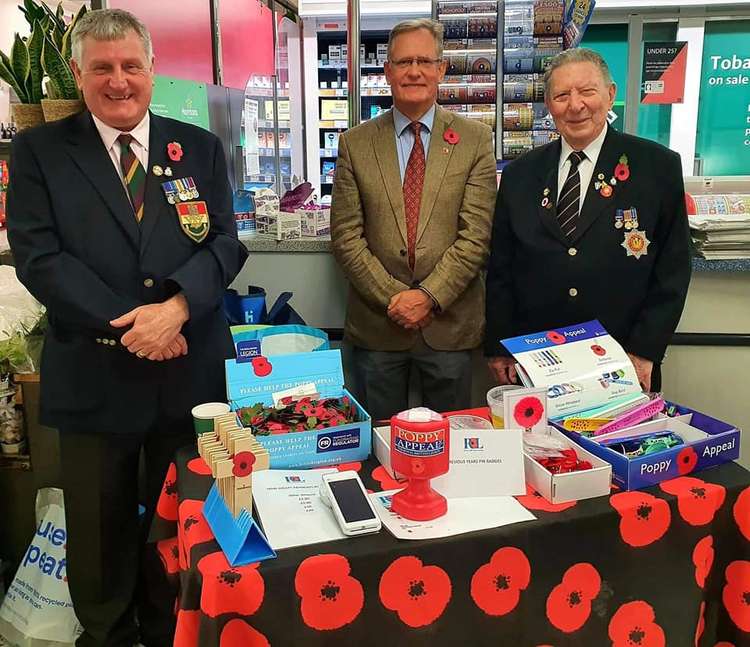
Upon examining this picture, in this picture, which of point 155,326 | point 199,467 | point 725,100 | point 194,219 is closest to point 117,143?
point 194,219

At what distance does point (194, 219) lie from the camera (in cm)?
183

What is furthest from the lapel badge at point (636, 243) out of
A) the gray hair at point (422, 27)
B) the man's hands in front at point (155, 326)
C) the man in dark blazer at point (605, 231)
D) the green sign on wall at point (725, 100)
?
the green sign on wall at point (725, 100)

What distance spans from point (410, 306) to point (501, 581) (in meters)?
1.05

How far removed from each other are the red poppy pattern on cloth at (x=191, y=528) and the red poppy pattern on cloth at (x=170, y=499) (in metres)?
0.26

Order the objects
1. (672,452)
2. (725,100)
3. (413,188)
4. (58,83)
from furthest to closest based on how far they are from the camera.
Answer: (725,100) → (413,188) → (58,83) → (672,452)

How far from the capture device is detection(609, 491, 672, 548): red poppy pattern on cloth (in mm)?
1425

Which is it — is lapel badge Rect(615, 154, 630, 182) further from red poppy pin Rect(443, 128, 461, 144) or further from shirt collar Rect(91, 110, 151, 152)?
shirt collar Rect(91, 110, 151, 152)

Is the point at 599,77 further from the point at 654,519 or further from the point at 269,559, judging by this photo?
the point at 269,559

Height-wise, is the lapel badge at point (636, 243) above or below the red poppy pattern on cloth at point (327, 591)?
above

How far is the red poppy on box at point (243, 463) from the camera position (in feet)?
4.07

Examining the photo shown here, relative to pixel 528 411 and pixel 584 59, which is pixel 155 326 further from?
pixel 584 59

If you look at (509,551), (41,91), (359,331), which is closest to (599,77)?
(359,331)

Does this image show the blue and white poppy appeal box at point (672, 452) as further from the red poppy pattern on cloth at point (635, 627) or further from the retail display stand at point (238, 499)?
the retail display stand at point (238, 499)

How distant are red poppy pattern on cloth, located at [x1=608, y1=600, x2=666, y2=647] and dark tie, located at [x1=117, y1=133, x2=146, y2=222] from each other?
4.77 ft
